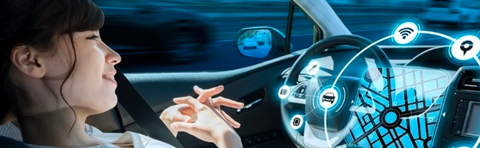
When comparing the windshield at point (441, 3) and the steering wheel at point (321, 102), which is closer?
the windshield at point (441, 3)

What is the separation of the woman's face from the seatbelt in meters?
0.16

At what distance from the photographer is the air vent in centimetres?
108

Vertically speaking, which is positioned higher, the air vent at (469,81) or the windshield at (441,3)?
the windshield at (441,3)

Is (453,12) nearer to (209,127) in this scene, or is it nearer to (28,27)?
(209,127)

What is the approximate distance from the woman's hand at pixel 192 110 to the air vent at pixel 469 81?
63cm

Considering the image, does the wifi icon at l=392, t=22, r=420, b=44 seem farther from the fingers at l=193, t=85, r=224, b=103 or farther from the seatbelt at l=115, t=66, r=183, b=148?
the seatbelt at l=115, t=66, r=183, b=148

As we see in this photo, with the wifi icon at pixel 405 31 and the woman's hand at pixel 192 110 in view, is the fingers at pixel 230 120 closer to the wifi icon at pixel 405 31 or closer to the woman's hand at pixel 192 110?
the woman's hand at pixel 192 110

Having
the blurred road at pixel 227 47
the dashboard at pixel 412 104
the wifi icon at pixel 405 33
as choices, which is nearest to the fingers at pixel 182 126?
the blurred road at pixel 227 47

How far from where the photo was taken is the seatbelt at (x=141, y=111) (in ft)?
4.93

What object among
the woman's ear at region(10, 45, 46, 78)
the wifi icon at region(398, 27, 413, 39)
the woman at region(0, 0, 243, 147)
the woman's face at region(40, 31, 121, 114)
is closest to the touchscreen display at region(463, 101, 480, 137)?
the wifi icon at region(398, 27, 413, 39)

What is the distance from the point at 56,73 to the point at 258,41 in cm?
54

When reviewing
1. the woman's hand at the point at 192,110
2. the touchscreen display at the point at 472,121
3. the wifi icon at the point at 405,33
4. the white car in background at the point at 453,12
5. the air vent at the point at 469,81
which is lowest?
the woman's hand at the point at 192,110

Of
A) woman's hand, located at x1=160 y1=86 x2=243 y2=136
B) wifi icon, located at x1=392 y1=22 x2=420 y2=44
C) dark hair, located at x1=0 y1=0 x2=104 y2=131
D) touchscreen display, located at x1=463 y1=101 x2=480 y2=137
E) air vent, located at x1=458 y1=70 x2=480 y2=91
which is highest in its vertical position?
wifi icon, located at x1=392 y1=22 x2=420 y2=44

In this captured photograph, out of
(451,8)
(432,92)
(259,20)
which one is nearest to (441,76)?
(432,92)
